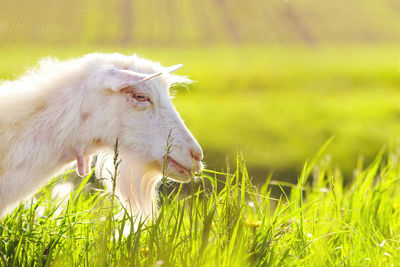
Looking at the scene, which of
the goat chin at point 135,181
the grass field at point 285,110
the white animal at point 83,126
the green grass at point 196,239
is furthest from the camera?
the grass field at point 285,110

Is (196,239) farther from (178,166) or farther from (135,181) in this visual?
(135,181)

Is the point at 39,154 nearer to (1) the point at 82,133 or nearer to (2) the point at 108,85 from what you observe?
(1) the point at 82,133

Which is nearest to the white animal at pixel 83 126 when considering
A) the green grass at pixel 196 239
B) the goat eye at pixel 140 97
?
the goat eye at pixel 140 97

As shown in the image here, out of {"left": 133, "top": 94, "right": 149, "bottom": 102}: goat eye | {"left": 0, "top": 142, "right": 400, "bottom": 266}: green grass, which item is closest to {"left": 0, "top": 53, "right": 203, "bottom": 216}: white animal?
{"left": 133, "top": 94, "right": 149, "bottom": 102}: goat eye

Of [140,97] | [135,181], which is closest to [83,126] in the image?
[140,97]

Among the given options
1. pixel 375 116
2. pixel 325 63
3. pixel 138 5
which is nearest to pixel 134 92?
pixel 375 116

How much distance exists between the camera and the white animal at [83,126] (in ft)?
9.91

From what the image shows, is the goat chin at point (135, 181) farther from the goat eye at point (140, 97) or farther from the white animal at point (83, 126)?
the goat eye at point (140, 97)

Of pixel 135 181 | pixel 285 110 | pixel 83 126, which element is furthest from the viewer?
pixel 285 110

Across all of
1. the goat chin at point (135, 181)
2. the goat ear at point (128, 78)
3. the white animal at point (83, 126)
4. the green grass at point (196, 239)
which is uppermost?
the goat ear at point (128, 78)

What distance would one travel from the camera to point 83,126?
3.08 m

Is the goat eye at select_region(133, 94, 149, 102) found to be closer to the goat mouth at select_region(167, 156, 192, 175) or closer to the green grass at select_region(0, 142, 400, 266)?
the goat mouth at select_region(167, 156, 192, 175)

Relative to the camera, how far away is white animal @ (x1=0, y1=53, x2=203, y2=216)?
3021 mm

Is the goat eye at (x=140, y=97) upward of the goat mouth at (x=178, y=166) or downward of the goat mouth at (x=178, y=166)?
upward
